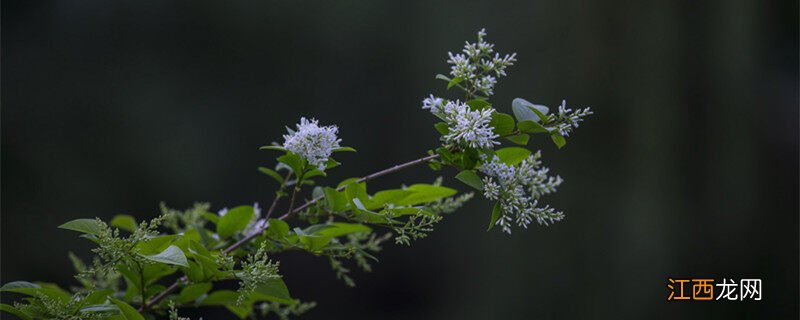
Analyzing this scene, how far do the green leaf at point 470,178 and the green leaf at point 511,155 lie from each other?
5 cm

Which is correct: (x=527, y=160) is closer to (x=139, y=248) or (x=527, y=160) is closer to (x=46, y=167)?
(x=139, y=248)

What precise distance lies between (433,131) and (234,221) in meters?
1.17

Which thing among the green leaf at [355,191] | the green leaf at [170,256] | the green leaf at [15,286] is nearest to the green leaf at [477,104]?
the green leaf at [355,191]

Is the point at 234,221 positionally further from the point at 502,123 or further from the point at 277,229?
the point at 502,123

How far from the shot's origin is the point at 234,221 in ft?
2.02

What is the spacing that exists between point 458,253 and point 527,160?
1.27 m

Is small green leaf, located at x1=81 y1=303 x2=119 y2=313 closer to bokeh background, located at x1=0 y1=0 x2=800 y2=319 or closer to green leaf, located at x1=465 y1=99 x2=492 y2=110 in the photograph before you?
green leaf, located at x1=465 y1=99 x2=492 y2=110

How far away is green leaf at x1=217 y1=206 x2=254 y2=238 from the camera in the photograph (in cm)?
61

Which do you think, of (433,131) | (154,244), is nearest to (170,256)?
(154,244)

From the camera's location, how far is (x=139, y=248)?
0.47m

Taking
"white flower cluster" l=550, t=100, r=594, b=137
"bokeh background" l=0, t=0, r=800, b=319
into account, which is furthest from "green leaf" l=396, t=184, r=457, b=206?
"bokeh background" l=0, t=0, r=800, b=319

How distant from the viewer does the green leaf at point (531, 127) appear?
0.50 meters

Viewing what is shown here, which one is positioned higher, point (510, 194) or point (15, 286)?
point (510, 194)

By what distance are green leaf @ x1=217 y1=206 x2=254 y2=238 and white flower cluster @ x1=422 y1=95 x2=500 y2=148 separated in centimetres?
22
